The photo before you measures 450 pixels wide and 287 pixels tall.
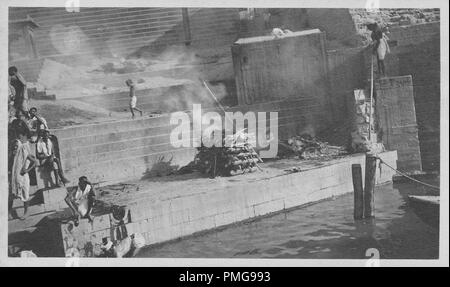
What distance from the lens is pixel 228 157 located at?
10812 millimetres

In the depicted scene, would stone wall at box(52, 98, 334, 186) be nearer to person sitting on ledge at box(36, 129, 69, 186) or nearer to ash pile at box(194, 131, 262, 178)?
person sitting on ledge at box(36, 129, 69, 186)

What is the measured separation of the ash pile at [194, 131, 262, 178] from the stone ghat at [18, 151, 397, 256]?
0.75 feet

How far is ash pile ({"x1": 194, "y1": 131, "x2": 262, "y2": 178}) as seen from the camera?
1077 cm

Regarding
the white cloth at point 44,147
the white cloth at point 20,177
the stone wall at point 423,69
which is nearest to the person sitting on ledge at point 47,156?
the white cloth at point 44,147

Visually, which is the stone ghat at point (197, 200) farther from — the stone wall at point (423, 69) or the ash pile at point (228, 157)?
the stone wall at point (423, 69)

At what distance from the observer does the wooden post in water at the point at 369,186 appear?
1012cm

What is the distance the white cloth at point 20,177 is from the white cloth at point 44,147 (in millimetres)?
377

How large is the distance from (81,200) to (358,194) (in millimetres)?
5398

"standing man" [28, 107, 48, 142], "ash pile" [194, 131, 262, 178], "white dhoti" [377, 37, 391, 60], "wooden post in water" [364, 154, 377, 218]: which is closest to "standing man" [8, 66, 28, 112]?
"standing man" [28, 107, 48, 142]

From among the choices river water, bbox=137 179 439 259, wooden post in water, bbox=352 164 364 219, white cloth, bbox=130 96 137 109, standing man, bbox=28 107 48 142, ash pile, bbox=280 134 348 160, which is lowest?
river water, bbox=137 179 439 259

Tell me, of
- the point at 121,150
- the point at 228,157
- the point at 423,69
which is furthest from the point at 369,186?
the point at 121,150
